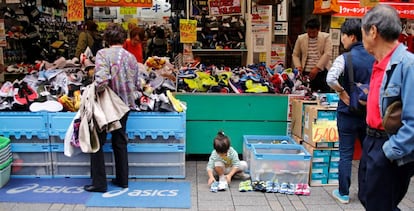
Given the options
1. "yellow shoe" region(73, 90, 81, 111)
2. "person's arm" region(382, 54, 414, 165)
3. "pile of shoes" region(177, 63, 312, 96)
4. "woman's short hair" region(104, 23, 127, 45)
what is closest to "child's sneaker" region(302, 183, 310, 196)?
"pile of shoes" region(177, 63, 312, 96)

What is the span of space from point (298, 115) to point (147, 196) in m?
2.16

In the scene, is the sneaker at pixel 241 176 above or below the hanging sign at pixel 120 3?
below

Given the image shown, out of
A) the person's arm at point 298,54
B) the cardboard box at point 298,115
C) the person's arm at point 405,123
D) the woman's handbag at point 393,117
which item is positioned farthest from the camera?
the person's arm at point 298,54

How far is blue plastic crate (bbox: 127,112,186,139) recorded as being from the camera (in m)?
4.51

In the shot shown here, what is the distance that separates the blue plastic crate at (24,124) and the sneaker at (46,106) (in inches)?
2.2

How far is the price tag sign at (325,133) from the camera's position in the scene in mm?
4418

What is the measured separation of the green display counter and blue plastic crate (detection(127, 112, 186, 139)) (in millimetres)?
727

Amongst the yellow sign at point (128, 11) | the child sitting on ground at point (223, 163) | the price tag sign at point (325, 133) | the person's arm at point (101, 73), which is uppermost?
the yellow sign at point (128, 11)

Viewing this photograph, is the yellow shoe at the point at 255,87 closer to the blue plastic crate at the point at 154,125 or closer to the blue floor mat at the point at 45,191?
the blue plastic crate at the point at 154,125

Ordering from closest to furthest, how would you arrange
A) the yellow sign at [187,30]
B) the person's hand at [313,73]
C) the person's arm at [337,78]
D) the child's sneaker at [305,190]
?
the person's arm at [337,78]
the child's sneaker at [305,190]
the person's hand at [313,73]
the yellow sign at [187,30]

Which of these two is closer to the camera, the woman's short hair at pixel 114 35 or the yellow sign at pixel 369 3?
the woman's short hair at pixel 114 35

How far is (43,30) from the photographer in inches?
339

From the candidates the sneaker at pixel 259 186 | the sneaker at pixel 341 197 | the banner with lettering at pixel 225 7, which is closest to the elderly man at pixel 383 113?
the sneaker at pixel 341 197

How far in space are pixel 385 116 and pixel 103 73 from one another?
9.00ft
